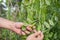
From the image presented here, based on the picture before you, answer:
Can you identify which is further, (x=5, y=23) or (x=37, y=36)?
(x=5, y=23)

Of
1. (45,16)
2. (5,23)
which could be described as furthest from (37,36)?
(5,23)

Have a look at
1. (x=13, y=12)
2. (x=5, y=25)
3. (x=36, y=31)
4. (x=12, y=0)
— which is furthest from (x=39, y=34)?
(x=13, y=12)

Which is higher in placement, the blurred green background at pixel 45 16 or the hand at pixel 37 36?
the blurred green background at pixel 45 16

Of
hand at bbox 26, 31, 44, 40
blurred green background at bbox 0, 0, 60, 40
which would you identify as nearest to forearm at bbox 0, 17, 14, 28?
blurred green background at bbox 0, 0, 60, 40

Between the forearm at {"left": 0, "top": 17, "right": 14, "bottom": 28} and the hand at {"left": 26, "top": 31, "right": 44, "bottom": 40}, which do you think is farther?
the forearm at {"left": 0, "top": 17, "right": 14, "bottom": 28}

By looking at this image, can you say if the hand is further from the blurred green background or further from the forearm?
the forearm

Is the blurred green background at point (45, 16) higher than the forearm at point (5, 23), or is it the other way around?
the blurred green background at point (45, 16)

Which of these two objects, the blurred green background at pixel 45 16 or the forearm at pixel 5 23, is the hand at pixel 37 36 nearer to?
the blurred green background at pixel 45 16

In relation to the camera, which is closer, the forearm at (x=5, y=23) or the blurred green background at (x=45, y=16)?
the blurred green background at (x=45, y=16)

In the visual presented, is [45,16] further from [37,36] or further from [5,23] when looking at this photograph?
[5,23]

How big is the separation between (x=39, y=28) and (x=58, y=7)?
17 cm

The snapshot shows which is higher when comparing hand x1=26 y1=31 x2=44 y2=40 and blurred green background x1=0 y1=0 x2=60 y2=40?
blurred green background x1=0 y1=0 x2=60 y2=40

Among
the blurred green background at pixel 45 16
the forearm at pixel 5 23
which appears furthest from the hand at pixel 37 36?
the forearm at pixel 5 23

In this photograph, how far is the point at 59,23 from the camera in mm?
1260
